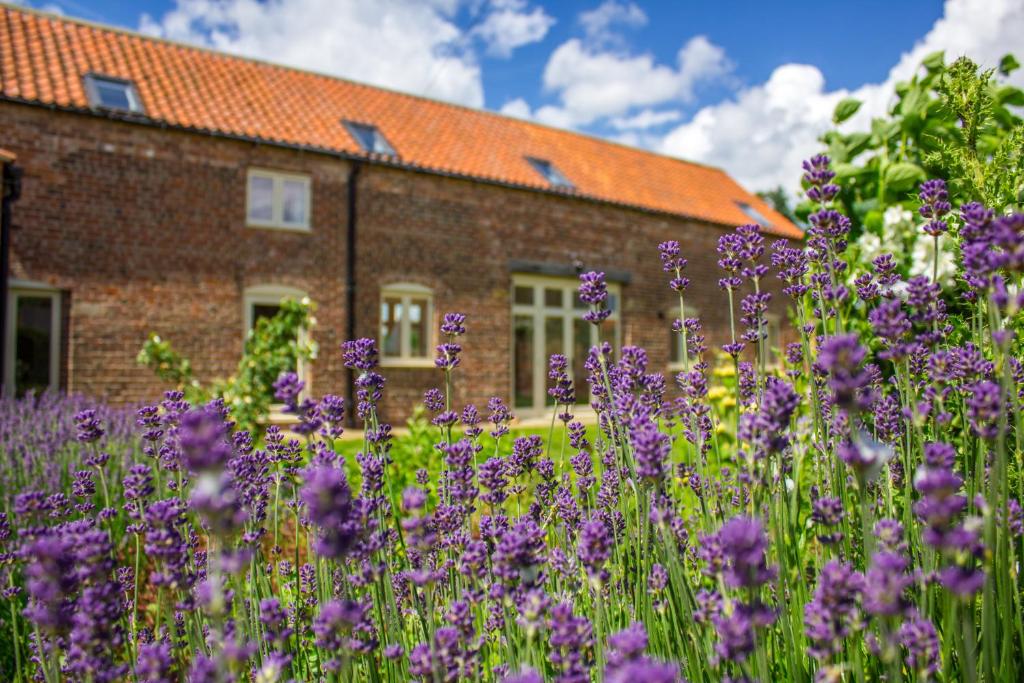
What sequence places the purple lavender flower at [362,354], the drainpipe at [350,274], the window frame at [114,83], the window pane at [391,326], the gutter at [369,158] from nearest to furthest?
the purple lavender flower at [362,354], the gutter at [369,158], the window frame at [114,83], the drainpipe at [350,274], the window pane at [391,326]

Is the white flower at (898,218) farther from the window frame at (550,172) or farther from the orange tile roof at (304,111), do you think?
the window frame at (550,172)

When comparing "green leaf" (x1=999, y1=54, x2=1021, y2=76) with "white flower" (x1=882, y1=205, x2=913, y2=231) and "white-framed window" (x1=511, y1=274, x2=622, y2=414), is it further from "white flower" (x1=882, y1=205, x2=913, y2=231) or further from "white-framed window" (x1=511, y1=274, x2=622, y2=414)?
"white-framed window" (x1=511, y1=274, x2=622, y2=414)

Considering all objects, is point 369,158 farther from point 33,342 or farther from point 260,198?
point 33,342

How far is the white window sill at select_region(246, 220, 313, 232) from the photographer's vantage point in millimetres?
11977

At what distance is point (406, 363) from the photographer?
13.4 metres

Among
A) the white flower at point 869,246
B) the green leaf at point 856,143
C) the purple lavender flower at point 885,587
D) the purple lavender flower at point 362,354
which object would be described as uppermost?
the green leaf at point 856,143

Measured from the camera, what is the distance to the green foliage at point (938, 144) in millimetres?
2369

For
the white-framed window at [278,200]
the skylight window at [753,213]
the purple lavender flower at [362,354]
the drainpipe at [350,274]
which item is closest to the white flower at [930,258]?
the purple lavender flower at [362,354]

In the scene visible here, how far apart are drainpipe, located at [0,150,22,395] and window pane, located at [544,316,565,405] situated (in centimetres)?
936

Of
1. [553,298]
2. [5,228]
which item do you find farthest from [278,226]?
[553,298]

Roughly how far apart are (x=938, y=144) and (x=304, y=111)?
506 inches

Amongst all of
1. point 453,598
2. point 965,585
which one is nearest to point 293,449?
point 453,598

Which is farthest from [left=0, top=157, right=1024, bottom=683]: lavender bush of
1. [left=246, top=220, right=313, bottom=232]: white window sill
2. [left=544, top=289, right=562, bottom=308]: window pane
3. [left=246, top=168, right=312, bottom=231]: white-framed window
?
[left=544, top=289, right=562, bottom=308]: window pane

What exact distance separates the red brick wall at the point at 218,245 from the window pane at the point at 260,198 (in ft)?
0.79
